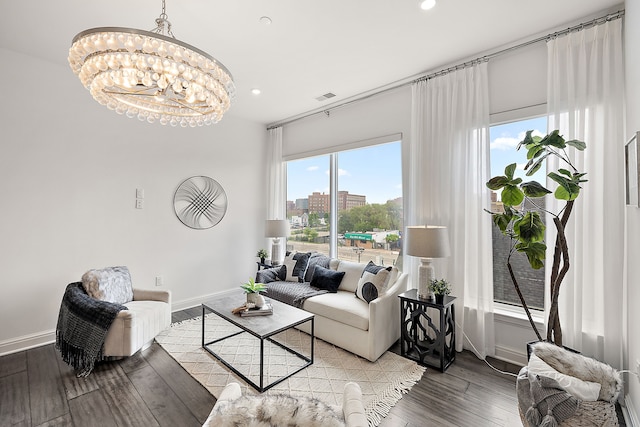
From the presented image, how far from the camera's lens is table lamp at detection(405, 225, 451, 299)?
2.61m

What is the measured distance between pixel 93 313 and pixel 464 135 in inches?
151

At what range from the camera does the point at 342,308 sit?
290cm

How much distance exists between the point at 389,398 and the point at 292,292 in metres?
1.56

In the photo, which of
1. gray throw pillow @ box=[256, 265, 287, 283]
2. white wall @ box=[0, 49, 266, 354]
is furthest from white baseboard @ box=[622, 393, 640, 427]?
white wall @ box=[0, 49, 266, 354]

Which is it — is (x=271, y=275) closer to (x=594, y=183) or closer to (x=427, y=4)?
(x=427, y=4)

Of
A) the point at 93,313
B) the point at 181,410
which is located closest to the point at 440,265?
the point at 181,410

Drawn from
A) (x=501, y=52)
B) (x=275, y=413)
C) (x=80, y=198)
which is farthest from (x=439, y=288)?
(x=80, y=198)

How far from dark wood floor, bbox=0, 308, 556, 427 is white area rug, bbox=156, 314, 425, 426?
3.9 inches

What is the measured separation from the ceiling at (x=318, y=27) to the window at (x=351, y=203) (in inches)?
46.2

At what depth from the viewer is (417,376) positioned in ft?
8.06

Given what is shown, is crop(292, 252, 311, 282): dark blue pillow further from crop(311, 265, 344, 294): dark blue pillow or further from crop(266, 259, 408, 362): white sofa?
crop(266, 259, 408, 362): white sofa

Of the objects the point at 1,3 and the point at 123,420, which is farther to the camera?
the point at 1,3

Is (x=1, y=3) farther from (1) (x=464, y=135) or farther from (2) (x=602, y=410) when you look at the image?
(2) (x=602, y=410)

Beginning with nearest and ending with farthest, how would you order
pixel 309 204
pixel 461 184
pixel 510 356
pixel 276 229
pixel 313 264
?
1. pixel 510 356
2. pixel 461 184
3. pixel 313 264
4. pixel 276 229
5. pixel 309 204
